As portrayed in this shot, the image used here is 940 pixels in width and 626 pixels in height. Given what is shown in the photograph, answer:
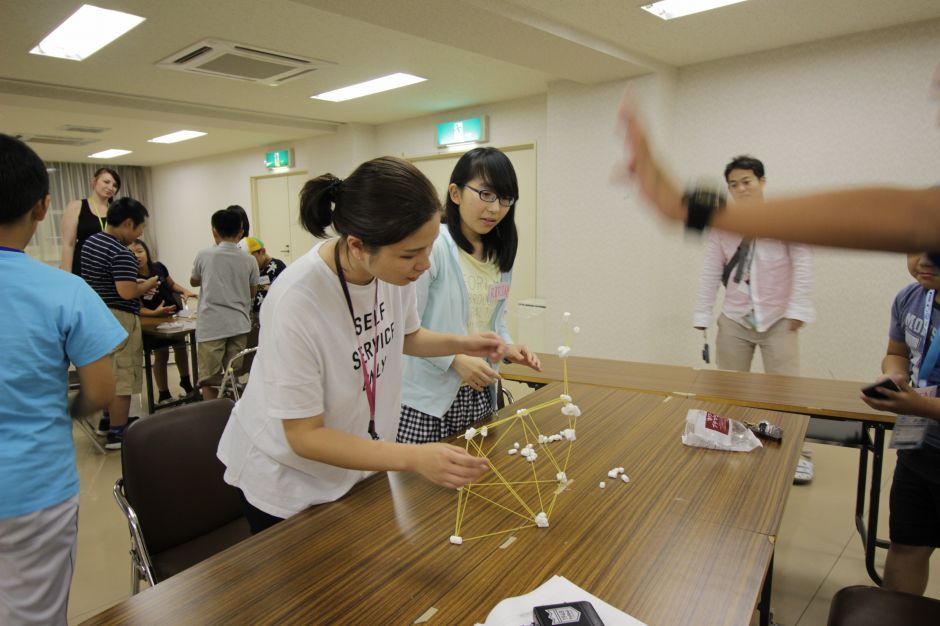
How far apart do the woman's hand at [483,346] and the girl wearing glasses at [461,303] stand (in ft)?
0.17

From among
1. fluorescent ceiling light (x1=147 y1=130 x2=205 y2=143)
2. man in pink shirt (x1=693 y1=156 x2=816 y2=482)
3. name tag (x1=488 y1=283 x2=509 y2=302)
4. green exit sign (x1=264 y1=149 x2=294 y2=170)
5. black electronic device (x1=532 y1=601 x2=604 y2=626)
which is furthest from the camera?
green exit sign (x1=264 y1=149 x2=294 y2=170)

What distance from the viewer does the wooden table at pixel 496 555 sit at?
1.01 meters

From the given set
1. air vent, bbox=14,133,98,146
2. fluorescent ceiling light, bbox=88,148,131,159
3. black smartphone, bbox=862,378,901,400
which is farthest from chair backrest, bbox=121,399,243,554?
fluorescent ceiling light, bbox=88,148,131,159

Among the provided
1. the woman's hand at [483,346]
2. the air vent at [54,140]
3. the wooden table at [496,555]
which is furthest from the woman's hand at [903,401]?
the air vent at [54,140]

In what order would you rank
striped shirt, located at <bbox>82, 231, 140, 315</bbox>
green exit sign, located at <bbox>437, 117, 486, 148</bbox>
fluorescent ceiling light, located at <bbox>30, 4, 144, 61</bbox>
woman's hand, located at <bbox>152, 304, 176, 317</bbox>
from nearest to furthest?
fluorescent ceiling light, located at <bbox>30, 4, 144, 61</bbox>
striped shirt, located at <bbox>82, 231, 140, 315</bbox>
woman's hand, located at <bbox>152, 304, 176, 317</bbox>
green exit sign, located at <bbox>437, 117, 486, 148</bbox>

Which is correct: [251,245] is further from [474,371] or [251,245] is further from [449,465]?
[449,465]

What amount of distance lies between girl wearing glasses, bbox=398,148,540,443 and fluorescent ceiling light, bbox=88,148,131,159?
1030 centimetres

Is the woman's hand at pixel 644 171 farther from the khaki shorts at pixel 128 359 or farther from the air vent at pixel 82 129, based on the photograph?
the air vent at pixel 82 129

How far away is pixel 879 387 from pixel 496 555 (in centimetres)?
132

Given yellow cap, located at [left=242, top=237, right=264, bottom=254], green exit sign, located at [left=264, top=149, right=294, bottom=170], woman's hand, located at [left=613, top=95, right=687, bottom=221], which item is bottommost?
yellow cap, located at [left=242, top=237, right=264, bottom=254]

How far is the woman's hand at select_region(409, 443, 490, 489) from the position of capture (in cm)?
119

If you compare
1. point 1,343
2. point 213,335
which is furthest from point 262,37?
point 1,343

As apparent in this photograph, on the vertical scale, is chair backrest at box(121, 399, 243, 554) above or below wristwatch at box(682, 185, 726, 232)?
below

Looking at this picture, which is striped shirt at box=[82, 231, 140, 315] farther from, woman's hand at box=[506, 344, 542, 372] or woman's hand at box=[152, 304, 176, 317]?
woman's hand at box=[506, 344, 542, 372]
